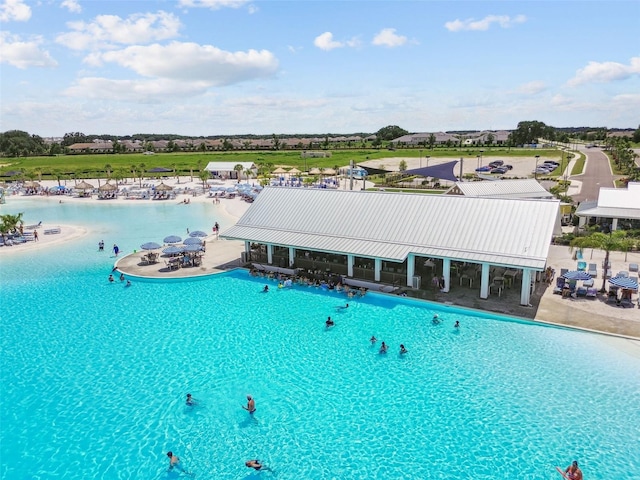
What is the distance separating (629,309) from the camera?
2561 cm

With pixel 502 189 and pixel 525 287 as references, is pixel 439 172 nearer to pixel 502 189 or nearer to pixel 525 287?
pixel 502 189

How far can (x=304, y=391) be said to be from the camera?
1925 cm

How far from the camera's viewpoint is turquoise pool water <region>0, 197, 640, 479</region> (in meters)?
15.4

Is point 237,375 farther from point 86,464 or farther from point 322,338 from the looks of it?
point 86,464

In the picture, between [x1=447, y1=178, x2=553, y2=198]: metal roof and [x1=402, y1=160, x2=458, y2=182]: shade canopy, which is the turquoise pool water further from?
[x1=402, y1=160, x2=458, y2=182]: shade canopy

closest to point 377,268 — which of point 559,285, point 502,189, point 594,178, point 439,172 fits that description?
point 559,285

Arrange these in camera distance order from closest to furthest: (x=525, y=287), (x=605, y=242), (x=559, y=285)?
(x=525, y=287)
(x=605, y=242)
(x=559, y=285)

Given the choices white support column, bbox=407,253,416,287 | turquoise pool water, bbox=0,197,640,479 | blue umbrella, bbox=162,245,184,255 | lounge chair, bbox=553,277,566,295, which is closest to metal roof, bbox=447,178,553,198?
lounge chair, bbox=553,277,566,295

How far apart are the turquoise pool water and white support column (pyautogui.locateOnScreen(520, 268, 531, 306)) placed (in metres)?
2.42

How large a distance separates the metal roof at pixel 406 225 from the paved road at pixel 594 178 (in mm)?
36302

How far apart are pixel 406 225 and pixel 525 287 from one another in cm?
863

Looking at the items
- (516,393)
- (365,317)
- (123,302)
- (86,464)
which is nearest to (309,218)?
(365,317)

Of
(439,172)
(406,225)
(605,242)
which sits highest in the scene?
(439,172)

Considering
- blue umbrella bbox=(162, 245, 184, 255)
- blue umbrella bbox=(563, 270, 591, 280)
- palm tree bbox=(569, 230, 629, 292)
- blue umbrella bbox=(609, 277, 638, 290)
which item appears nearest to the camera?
blue umbrella bbox=(609, 277, 638, 290)
